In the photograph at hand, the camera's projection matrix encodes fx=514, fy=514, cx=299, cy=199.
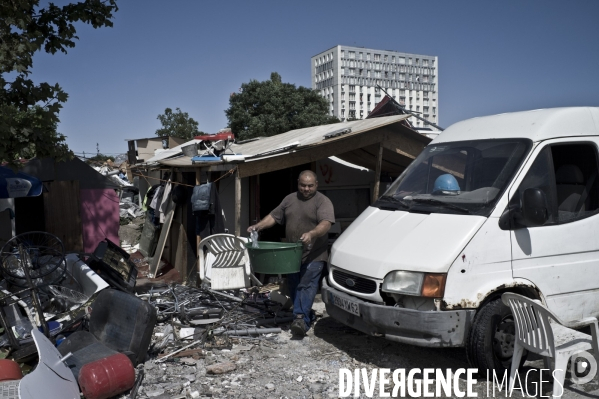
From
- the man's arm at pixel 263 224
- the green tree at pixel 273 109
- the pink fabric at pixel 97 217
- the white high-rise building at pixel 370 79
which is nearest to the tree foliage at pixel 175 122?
the green tree at pixel 273 109

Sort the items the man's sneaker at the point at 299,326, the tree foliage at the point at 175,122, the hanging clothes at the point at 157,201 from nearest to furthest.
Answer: the man's sneaker at the point at 299,326 < the hanging clothes at the point at 157,201 < the tree foliage at the point at 175,122

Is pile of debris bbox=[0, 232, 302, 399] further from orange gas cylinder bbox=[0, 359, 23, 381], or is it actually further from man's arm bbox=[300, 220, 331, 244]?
man's arm bbox=[300, 220, 331, 244]

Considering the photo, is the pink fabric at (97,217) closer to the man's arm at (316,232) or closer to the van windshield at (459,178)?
the man's arm at (316,232)

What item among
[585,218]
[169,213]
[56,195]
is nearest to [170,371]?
[585,218]

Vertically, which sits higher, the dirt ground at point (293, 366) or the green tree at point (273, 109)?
the green tree at point (273, 109)

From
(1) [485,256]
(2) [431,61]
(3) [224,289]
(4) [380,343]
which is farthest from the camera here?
(2) [431,61]

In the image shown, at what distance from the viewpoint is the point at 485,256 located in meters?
4.62

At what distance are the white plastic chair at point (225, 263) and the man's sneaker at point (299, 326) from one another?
6.47 ft

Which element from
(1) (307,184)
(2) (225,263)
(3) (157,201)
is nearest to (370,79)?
(3) (157,201)

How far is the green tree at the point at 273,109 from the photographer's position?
1201 inches

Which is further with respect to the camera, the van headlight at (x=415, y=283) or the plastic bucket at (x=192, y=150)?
the plastic bucket at (x=192, y=150)

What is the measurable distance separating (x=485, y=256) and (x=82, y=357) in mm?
3937

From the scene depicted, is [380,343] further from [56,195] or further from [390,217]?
[56,195]

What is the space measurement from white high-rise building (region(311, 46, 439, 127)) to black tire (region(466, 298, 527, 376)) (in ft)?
329
